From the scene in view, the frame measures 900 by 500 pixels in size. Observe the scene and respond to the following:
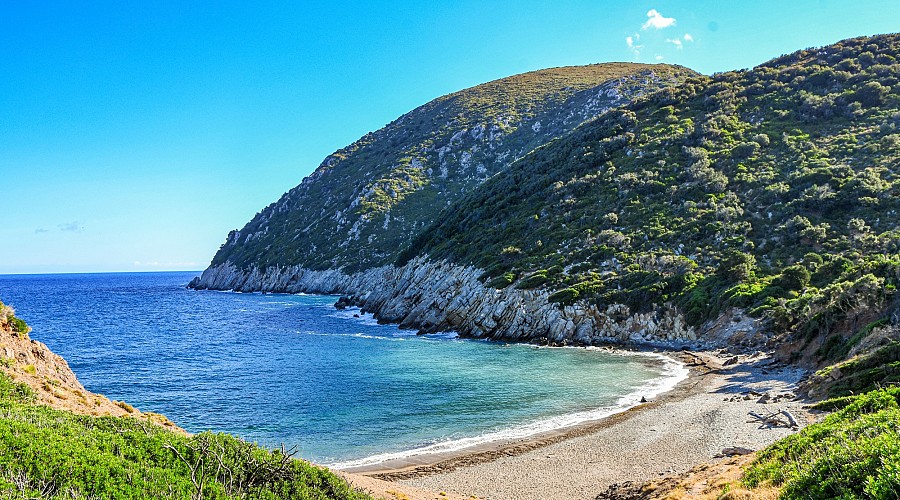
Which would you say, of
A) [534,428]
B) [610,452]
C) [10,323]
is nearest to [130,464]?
[10,323]

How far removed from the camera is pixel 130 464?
29.0 feet

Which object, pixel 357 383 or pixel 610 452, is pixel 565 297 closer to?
pixel 357 383

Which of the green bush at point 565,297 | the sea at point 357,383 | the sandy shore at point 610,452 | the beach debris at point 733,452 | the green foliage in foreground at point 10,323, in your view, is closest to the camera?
the sandy shore at point 610,452

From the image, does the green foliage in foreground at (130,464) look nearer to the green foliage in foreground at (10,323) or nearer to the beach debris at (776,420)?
the green foliage in foreground at (10,323)

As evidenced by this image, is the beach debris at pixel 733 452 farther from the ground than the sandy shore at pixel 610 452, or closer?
farther from the ground

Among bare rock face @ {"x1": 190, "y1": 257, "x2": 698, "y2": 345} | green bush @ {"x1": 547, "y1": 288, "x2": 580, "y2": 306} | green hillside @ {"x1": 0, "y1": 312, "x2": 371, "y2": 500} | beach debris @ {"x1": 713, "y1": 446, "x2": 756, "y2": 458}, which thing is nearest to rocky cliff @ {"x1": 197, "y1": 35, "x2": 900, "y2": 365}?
bare rock face @ {"x1": 190, "y1": 257, "x2": 698, "y2": 345}

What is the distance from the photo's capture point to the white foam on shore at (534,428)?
20.2 m

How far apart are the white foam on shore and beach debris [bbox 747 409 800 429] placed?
6.18 metres

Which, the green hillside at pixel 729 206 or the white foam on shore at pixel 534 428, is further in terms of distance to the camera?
the green hillside at pixel 729 206

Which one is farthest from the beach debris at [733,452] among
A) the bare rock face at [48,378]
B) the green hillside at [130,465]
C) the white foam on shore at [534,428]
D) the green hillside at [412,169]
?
the green hillside at [412,169]

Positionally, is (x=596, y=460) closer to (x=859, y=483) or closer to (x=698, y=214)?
(x=859, y=483)

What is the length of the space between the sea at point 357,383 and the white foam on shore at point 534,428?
9 centimetres

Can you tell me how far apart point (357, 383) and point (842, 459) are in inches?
1082

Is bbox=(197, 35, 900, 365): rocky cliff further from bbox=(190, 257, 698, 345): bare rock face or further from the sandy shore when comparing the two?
the sandy shore
